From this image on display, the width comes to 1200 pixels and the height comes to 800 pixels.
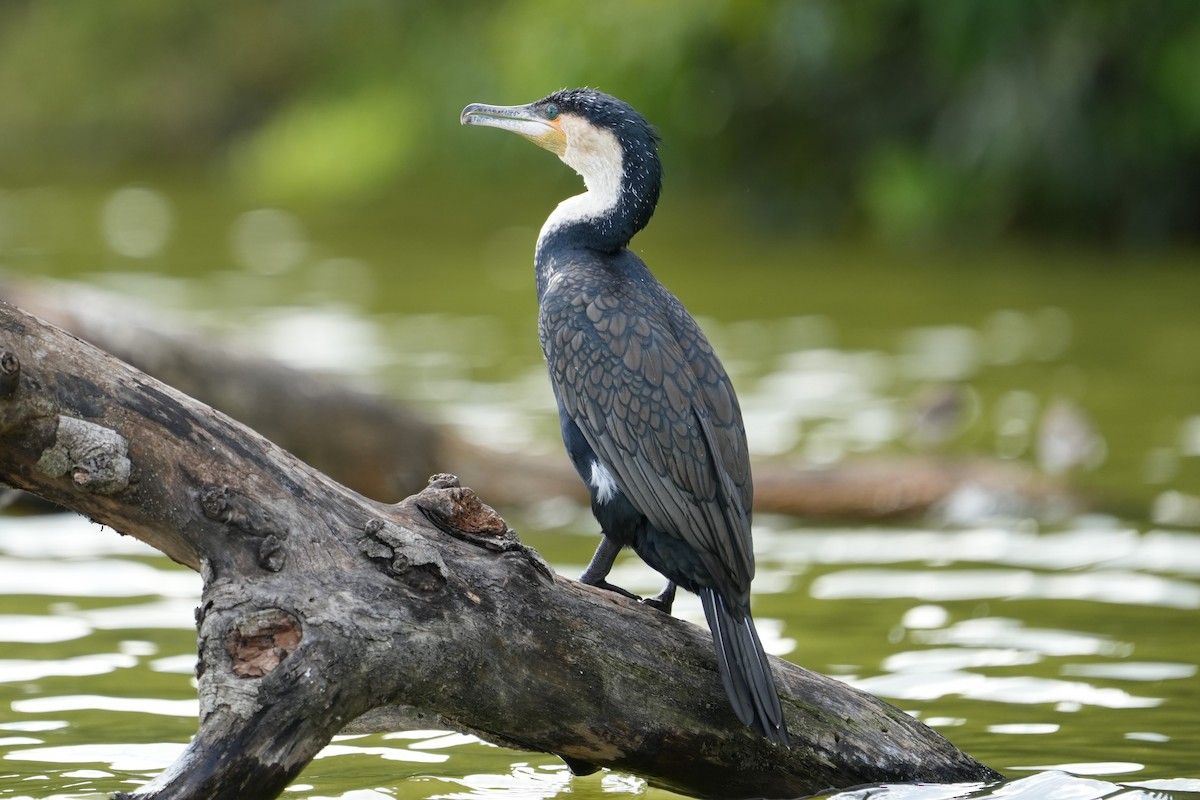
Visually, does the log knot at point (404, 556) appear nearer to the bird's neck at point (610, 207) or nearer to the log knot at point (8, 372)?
the log knot at point (8, 372)

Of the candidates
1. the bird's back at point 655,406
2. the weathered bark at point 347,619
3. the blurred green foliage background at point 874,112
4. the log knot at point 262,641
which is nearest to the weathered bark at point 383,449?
the bird's back at point 655,406

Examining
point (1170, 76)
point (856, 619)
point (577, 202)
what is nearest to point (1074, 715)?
point (856, 619)

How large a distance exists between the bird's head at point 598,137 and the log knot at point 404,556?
1085 millimetres

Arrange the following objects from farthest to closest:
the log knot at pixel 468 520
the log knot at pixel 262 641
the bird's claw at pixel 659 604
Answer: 1. the bird's claw at pixel 659 604
2. the log knot at pixel 468 520
3. the log knot at pixel 262 641

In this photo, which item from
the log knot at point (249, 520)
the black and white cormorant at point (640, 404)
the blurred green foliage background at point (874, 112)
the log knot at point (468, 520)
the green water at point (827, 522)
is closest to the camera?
the log knot at point (249, 520)

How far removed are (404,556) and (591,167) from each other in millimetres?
1183

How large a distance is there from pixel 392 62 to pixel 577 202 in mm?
21019

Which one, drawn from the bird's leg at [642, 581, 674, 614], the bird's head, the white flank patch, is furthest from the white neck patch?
the bird's leg at [642, 581, 674, 614]

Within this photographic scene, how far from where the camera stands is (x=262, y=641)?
10.1ft

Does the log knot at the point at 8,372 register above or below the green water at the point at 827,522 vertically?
below

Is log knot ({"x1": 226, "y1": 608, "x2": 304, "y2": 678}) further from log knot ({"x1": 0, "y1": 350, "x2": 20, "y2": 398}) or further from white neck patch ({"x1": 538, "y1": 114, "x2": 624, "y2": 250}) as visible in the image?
white neck patch ({"x1": 538, "y1": 114, "x2": 624, "y2": 250})

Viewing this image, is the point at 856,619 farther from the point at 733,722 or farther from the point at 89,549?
the point at 89,549

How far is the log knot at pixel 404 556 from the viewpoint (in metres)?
3.22

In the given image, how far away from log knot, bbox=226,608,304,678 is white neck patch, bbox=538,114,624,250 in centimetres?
128
